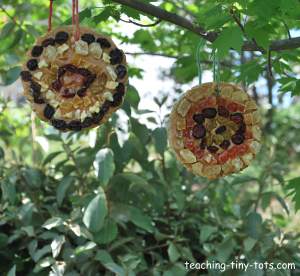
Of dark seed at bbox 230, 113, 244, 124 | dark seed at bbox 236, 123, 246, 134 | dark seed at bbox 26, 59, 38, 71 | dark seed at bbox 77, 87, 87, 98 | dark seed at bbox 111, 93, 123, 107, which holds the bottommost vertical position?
dark seed at bbox 236, 123, 246, 134

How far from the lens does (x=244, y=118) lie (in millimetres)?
1782

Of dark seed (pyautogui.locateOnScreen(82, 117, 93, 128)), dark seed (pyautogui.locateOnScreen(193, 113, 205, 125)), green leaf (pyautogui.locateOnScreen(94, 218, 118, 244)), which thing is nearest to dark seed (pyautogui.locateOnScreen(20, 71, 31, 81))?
dark seed (pyautogui.locateOnScreen(82, 117, 93, 128))

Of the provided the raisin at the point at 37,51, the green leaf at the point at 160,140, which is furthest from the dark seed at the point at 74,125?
the green leaf at the point at 160,140

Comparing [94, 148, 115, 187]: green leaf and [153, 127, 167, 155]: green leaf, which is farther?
[153, 127, 167, 155]: green leaf

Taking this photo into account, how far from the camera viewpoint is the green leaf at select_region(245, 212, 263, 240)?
2453 millimetres

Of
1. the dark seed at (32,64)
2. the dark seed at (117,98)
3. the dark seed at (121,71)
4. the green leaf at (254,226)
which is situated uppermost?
the dark seed at (32,64)

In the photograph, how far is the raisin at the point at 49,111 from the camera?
1.67 m

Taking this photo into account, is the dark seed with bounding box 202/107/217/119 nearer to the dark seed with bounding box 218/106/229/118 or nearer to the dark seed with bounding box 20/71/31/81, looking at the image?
the dark seed with bounding box 218/106/229/118

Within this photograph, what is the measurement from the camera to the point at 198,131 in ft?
5.83

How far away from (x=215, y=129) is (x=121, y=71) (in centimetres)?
36

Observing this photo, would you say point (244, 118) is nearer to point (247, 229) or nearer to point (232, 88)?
point (232, 88)

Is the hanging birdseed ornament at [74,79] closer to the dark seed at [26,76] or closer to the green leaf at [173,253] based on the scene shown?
the dark seed at [26,76]

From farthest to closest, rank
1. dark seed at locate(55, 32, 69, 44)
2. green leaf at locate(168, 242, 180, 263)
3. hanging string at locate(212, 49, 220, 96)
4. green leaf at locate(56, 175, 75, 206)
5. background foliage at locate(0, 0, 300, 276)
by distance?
green leaf at locate(56, 175, 75, 206), green leaf at locate(168, 242, 180, 263), background foliage at locate(0, 0, 300, 276), hanging string at locate(212, 49, 220, 96), dark seed at locate(55, 32, 69, 44)

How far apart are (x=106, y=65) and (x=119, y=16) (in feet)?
1.31
